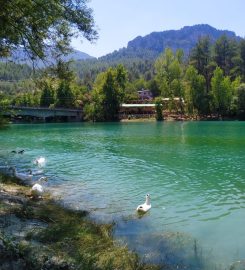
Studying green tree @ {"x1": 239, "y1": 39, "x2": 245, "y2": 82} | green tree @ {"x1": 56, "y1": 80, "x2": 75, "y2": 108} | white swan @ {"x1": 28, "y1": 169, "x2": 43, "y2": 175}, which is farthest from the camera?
green tree @ {"x1": 239, "y1": 39, "x2": 245, "y2": 82}

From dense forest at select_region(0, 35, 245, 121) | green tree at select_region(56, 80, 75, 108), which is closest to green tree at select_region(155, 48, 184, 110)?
dense forest at select_region(0, 35, 245, 121)

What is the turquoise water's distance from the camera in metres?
12.6

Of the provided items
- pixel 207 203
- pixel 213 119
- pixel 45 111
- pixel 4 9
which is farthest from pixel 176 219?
pixel 45 111

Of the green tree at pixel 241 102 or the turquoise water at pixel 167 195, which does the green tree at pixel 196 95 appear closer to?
the green tree at pixel 241 102

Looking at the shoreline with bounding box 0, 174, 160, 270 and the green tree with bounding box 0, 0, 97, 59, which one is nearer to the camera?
the shoreline with bounding box 0, 174, 160, 270

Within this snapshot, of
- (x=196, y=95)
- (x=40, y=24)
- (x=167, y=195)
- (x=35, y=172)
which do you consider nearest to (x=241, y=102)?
(x=196, y=95)

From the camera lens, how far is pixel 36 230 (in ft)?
36.4

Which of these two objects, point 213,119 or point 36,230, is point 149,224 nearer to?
point 36,230

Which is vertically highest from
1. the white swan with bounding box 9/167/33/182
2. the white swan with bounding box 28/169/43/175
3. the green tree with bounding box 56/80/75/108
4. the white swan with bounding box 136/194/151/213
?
the green tree with bounding box 56/80/75/108

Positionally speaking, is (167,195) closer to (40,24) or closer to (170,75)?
(40,24)

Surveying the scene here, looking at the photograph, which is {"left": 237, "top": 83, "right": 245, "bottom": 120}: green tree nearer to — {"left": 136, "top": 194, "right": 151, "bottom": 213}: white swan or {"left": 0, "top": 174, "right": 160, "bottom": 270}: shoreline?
{"left": 136, "top": 194, "right": 151, "bottom": 213}: white swan

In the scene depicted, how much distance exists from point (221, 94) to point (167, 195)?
94222mm

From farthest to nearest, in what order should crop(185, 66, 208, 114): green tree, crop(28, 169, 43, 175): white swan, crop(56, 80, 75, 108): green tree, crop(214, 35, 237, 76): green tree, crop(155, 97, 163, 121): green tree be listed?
1. crop(214, 35, 237, 76): green tree
2. crop(56, 80, 75, 108): green tree
3. crop(155, 97, 163, 121): green tree
4. crop(185, 66, 208, 114): green tree
5. crop(28, 169, 43, 175): white swan

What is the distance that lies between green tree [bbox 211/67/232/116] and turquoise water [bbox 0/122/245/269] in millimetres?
72548
